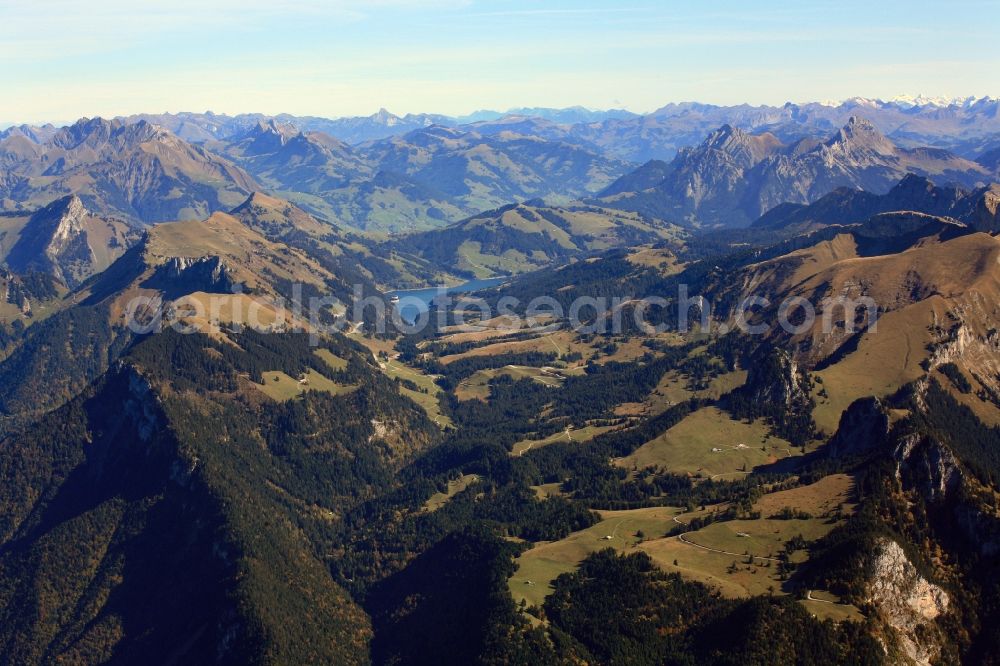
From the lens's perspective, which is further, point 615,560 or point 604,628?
point 615,560

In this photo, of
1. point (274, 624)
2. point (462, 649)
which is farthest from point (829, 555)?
point (274, 624)

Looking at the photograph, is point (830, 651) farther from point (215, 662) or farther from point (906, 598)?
point (215, 662)

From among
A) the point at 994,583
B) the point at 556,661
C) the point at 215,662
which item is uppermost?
the point at 994,583

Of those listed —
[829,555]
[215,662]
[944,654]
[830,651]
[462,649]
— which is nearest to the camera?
[830,651]

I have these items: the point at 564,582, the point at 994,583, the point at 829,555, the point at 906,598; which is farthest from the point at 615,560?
the point at 994,583

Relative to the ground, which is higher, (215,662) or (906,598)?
(906,598)

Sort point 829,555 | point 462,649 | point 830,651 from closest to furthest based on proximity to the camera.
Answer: point 830,651, point 829,555, point 462,649
